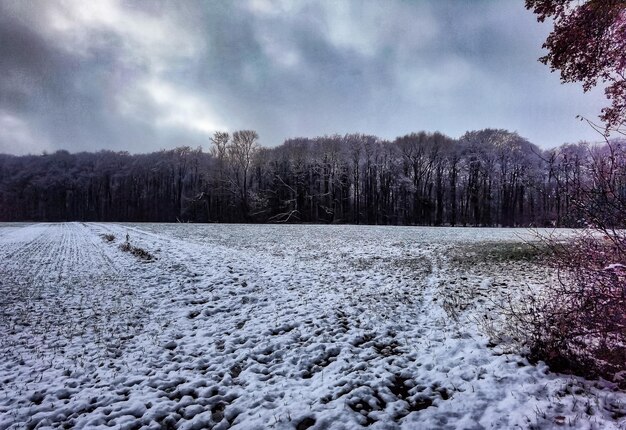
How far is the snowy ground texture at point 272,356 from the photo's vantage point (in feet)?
15.0

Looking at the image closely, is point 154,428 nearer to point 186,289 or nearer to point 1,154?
point 186,289

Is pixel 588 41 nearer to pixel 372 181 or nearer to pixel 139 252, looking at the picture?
pixel 139 252

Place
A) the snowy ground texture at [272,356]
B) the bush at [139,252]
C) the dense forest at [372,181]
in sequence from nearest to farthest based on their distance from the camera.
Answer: the snowy ground texture at [272,356]
the bush at [139,252]
the dense forest at [372,181]

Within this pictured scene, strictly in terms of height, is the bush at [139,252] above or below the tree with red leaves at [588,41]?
below

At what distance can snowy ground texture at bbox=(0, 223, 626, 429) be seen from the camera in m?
4.56

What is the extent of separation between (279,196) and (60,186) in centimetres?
6955

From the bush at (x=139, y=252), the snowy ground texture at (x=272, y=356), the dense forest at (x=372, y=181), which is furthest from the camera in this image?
the dense forest at (x=372, y=181)

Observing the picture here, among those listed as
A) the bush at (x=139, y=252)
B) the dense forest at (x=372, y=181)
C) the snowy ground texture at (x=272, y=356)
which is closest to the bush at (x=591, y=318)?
the snowy ground texture at (x=272, y=356)

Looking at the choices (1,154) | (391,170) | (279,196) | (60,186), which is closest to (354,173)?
(391,170)

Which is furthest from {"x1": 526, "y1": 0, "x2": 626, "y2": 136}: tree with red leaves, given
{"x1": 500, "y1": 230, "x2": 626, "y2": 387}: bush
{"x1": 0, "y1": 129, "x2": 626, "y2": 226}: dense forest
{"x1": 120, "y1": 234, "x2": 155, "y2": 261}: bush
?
{"x1": 0, "y1": 129, "x2": 626, "y2": 226}: dense forest

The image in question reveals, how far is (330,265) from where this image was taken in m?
14.7

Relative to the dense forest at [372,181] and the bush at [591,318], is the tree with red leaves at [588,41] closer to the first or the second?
the bush at [591,318]

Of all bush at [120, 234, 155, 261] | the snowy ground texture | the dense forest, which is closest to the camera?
the snowy ground texture

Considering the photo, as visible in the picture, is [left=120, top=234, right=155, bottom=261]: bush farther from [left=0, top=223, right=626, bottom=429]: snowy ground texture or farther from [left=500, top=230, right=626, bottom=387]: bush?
[left=500, top=230, right=626, bottom=387]: bush
